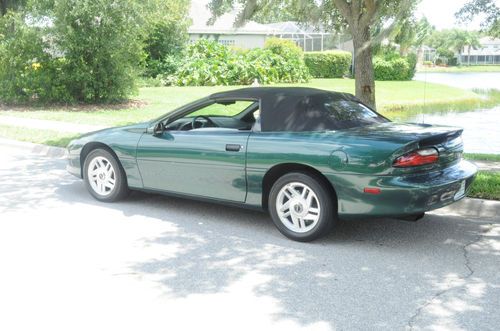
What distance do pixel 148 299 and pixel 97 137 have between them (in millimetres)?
3304

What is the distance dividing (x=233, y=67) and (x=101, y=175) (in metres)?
20.8

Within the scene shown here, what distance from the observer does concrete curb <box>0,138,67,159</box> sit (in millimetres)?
10789

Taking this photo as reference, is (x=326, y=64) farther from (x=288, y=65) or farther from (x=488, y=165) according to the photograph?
(x=488, y=165)

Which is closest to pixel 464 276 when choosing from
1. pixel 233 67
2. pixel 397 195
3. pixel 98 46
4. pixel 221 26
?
pixel 397 195

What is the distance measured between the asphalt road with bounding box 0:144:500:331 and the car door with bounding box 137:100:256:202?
0.37 meters

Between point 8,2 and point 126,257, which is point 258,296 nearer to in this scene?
point 126,257

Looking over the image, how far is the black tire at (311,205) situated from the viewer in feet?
17.6

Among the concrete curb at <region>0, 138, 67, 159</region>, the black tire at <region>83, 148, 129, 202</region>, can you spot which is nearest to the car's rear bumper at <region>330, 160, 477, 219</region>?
the black tire at <region>83, 148, 129, 202</region>

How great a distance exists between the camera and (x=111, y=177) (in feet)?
23.2

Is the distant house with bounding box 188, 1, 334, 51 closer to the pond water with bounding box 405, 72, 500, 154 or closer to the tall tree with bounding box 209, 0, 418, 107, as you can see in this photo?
the pond water with bounding box 405, 72, 500, 154

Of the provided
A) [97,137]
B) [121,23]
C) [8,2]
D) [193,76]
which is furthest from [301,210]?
[193,76]

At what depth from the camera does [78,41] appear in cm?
1756

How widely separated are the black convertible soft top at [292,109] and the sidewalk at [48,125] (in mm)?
7863

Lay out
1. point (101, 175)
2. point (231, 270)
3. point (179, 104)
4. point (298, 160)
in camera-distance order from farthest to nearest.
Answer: point (179, 104)
point (101, 175)
point (298, 160)
point (231, 270)
